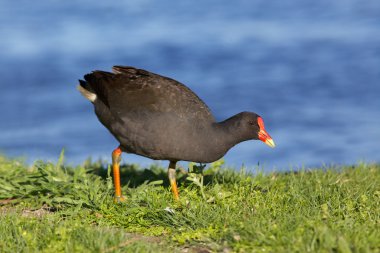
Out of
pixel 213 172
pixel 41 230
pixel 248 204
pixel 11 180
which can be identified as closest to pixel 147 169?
pixel 213 172

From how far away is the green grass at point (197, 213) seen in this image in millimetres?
5715

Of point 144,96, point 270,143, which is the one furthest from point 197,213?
point 144,96

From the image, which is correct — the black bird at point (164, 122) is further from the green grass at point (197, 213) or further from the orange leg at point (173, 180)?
the green grass at point (197, 213)

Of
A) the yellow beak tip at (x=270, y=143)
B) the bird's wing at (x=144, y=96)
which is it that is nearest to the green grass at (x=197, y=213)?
the yellow beak tip at (x=270, y=143)

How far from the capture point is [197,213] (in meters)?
6.78

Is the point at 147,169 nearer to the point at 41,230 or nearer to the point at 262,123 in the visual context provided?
the point at 262,123

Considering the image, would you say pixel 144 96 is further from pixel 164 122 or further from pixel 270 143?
pixel 270 143

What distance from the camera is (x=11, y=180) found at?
888 centimetres

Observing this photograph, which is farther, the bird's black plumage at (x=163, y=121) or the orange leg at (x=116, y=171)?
the orange leg at (x=116, y=171)

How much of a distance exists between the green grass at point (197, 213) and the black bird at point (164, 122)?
0.47 metres

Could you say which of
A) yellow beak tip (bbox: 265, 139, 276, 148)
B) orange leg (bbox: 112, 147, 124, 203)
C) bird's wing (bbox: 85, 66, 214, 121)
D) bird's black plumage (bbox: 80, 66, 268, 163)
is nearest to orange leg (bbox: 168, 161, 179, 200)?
bird's black plumage (bbox: 80, 66, 268, 163)

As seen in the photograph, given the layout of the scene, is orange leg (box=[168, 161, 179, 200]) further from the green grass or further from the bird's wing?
the bird's wing

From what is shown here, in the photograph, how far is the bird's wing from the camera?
299 inches

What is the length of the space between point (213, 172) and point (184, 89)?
181cm
